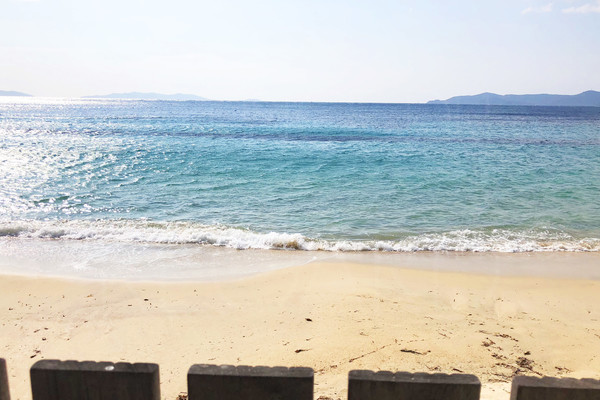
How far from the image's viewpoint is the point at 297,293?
683 centimetres

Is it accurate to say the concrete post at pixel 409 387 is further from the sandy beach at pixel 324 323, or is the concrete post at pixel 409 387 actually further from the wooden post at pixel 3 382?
the sandy beach at pixel 324 323

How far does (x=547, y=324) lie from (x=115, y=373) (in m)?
5.92

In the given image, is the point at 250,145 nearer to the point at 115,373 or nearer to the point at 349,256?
the point at 349,256

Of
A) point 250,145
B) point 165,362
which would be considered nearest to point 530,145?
point 250,145

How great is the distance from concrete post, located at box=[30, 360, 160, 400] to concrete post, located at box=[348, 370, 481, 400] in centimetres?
66

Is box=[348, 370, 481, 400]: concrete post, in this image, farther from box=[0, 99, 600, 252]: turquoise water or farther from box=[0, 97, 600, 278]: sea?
box=[0, 99, 600, 252]: turquoise water

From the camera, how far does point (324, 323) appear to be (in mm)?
5750

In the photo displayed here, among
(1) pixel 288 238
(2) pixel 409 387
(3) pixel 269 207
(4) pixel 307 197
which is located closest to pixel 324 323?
(1) pixel 288 238

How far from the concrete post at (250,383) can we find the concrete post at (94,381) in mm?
143

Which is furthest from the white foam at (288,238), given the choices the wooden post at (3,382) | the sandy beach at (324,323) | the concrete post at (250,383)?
the concrete post at (250,383)

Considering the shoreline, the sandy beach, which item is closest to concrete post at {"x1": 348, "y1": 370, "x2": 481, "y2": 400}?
the sandy beach

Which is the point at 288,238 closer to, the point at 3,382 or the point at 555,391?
the point at 3,382

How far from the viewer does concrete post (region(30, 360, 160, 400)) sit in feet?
4.80

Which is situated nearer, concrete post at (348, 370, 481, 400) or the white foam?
concrete post at (348, 370, 481, 400)
